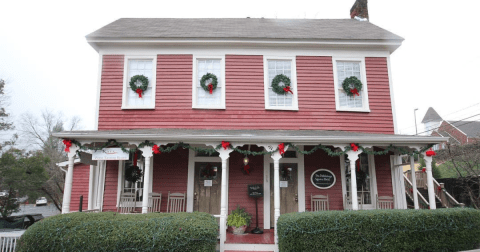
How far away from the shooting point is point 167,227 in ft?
18.6

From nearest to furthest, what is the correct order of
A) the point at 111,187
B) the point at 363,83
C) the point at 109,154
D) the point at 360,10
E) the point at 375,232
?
the point at 375,232 → the point at 109,154 → the point at 111,187 → the point at 363,83 → the point at 360,10

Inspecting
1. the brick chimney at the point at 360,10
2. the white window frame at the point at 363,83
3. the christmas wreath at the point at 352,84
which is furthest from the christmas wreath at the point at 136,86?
the brick chimney at the point at 360,10

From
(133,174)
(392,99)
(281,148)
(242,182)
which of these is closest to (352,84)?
(392,99)

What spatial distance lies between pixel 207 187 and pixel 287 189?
91.1 inches

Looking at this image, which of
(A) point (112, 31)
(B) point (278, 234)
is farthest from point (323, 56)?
(A) point (112, 31)

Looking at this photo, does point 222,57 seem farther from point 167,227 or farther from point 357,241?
point 357,241

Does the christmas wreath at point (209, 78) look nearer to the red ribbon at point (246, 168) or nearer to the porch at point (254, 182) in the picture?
→ the porch at point (254, 182)

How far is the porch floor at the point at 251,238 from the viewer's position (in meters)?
7.15

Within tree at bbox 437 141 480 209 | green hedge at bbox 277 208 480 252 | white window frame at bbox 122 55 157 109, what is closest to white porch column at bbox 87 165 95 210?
white window frame at bbox 122 55 157 109

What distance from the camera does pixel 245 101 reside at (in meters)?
9.13

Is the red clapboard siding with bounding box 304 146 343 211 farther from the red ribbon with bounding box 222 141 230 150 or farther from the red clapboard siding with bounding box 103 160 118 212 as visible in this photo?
the red clapboard siding with bounding box 103 160 118 212

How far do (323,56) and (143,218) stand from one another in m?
6.88

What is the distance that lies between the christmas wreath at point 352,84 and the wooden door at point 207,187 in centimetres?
441

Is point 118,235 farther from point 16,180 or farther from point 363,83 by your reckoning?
point 16,180
